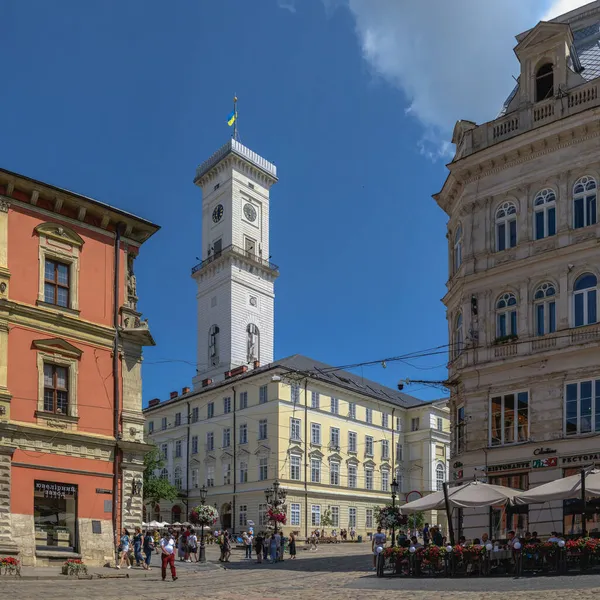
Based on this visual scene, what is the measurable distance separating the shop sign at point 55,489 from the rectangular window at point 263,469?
39.4 m

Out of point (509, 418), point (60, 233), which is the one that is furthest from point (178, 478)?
point (509, 418)

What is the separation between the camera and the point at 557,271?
97.5 ft

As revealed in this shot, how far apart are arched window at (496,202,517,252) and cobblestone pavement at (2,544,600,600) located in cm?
1347

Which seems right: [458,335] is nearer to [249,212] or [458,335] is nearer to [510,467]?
[510,467]

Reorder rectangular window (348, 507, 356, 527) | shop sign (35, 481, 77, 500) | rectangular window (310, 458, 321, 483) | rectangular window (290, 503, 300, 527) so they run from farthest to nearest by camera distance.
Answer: rectangular window (348, 507, 356, 527), rectangular window (310, 458, 321, 483), rectangular window (290, 503, 300, 527), shop sign (35, 481, 77, 500)

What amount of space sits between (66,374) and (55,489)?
4.25m

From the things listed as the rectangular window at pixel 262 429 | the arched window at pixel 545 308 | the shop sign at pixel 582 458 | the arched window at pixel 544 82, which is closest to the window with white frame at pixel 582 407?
the shop sign at pixel 582 458

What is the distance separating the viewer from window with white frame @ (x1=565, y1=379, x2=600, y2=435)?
27672 millimetres

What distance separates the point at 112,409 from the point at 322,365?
48.3m

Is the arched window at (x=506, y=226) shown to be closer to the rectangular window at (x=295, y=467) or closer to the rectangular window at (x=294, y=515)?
the rectangular window at (x=295, y=467)

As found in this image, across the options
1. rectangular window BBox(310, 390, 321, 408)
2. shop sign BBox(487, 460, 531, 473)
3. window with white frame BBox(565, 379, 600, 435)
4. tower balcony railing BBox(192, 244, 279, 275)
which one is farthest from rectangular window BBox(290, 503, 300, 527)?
window with white frame BBox(565, 379, 600, 435)

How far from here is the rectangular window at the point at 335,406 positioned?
73.4 metres

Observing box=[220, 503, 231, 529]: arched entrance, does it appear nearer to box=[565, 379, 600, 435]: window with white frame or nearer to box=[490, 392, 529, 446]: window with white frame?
box=[490, 392, 529, 446]: window with white frame

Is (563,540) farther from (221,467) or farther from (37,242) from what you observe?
(221,467)
